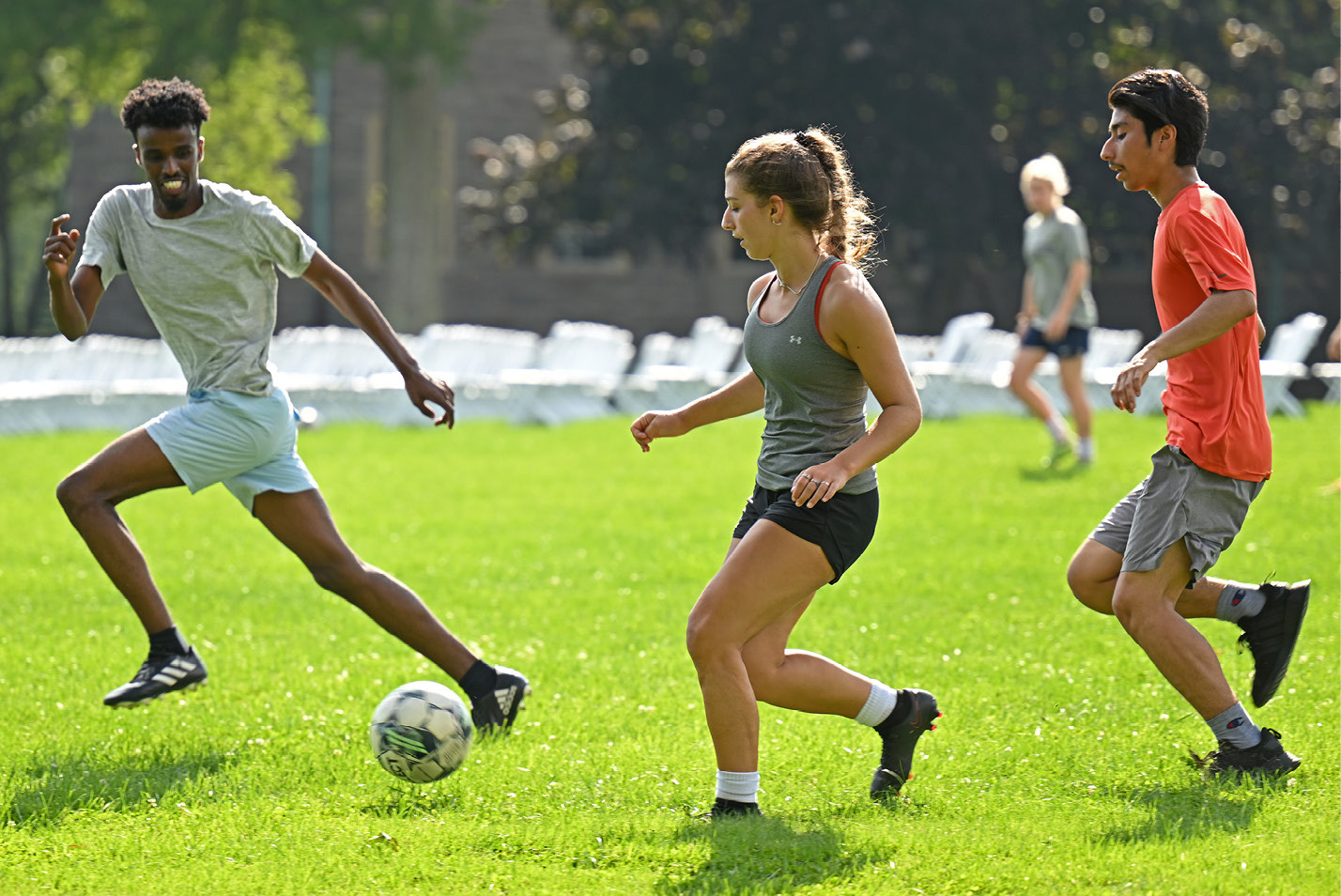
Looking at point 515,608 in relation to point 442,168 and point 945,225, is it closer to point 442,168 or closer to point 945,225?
point 945,225

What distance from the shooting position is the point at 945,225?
28.5 metres

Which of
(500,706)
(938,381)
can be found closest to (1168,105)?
(500,706)

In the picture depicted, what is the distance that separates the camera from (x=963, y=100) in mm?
28688

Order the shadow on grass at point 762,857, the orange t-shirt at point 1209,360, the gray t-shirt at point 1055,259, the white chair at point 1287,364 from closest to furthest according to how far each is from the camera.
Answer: the shadow on grass at point 762,857 < the orange t-shirt at point 1209,360 < the gray t-shirt at point 1055,259 < the white chair at point 1287,364

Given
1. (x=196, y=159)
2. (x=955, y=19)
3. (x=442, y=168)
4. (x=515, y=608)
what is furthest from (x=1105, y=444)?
(x=442, y=168)

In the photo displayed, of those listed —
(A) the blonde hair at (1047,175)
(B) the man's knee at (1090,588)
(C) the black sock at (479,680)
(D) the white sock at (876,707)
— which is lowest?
(C) the black sock at (479,680)

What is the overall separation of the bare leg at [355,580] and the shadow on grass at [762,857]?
1566 millimetres

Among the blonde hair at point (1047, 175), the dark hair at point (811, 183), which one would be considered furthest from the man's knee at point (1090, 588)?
the blonde hair at point (1047, 175)

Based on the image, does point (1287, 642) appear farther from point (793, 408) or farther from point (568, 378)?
point (568, 378)

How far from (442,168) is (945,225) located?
13.5m

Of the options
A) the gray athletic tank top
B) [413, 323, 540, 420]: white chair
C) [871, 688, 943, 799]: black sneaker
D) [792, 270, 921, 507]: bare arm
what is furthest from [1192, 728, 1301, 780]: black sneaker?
[413, 323, 540, 420]: white chair

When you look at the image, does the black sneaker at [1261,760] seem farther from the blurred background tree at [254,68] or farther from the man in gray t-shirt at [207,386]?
the blurred background tree at [254,68]

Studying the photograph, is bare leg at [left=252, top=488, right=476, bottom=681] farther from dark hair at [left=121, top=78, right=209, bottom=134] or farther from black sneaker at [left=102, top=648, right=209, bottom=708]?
dark hair at [left=121, top=78, right=209, bottom=134]

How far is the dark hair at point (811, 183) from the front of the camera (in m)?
4.70
